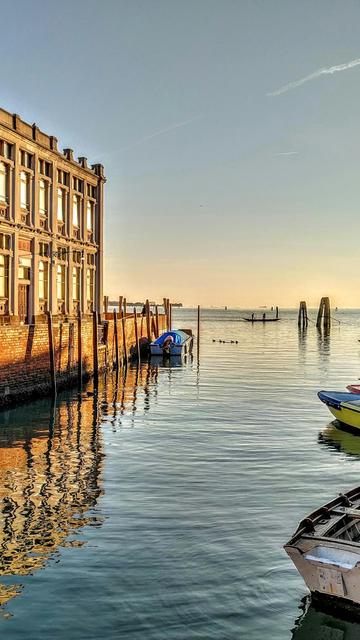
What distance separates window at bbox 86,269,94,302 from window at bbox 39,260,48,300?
763 centimetres

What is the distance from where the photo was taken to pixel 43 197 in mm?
40125

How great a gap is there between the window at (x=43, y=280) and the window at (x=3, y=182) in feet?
17.8

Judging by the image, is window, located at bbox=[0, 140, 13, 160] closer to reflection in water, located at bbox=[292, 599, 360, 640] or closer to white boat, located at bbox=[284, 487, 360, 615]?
white boat, located at bbox=[284, 487, 360, 615]

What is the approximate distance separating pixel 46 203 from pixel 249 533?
3081cm

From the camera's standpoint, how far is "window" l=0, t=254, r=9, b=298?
35.3m

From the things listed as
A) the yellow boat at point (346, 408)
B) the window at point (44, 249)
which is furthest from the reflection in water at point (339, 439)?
the window at point (44, 249)

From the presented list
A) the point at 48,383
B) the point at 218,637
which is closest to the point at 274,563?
the point at 218,637

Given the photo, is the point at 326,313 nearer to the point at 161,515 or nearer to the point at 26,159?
the point at 26,159

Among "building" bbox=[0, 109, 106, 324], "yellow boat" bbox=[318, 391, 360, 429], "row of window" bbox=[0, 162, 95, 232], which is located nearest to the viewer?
"yellow boat" bbox=[318, 391, 360, 429]

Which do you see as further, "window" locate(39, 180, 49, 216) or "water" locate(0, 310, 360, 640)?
"window" locate(39, 180, 49, 216)

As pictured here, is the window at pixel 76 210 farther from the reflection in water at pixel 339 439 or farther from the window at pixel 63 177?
the reflection in water at pixel 339 439

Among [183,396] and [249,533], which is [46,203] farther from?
[249,533]

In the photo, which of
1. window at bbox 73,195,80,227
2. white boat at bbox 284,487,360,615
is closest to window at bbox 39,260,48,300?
window at bbox 73,195,80,227

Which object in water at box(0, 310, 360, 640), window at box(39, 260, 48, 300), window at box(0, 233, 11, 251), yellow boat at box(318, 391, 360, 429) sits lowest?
water at box(0, 310, 360, 640)
